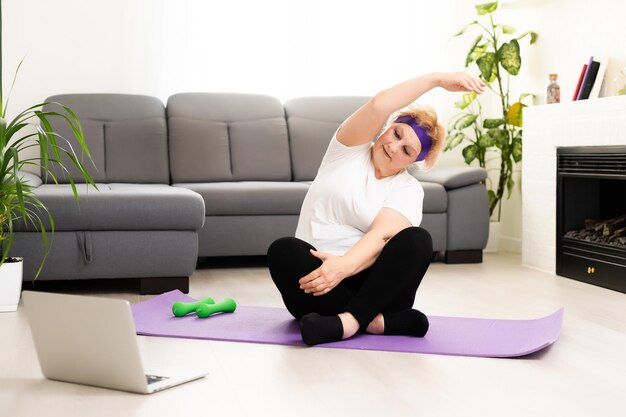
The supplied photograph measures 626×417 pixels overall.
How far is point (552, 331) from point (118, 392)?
1481 millimetres

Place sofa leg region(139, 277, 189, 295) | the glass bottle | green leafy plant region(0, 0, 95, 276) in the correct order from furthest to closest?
1. the glass bottle
2. sofa leg region(139, 277, 189, 295)
3. green leafy plant region(0, 0, 95, 276)

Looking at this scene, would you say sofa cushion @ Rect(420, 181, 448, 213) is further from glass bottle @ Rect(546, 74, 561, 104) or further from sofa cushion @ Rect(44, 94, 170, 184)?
sofa cushion @ Rect(44, 94, 170, 184)

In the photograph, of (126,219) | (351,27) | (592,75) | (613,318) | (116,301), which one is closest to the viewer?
→ (116,301)

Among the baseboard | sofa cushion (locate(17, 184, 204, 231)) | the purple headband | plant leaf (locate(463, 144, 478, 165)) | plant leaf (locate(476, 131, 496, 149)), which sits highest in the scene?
the purple headband

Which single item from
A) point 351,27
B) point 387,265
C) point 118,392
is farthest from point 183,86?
point 118,392

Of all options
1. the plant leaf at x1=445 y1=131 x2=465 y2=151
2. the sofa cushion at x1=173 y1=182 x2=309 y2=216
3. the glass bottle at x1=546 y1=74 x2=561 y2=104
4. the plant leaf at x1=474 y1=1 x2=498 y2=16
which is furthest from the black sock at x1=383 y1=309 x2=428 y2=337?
the plant leaf at x1=474 y1=1 x2=498 y2=16

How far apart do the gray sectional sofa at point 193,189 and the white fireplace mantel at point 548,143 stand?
28cm

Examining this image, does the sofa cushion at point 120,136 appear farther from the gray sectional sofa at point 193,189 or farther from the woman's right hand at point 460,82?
the woman's right hand at point 460,82

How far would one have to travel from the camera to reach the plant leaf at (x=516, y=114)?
5.07 metres

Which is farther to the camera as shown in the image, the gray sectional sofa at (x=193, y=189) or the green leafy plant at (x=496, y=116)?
the green leafy plant at (x=496, y=116)

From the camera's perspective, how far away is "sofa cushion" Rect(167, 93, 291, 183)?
4855 millimetres

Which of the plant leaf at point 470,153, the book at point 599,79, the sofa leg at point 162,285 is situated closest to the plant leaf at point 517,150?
the plant leaf at point 470,153

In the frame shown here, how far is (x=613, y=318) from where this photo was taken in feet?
10.5

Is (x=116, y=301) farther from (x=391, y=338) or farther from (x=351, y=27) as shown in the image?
(x=351, y=27)
